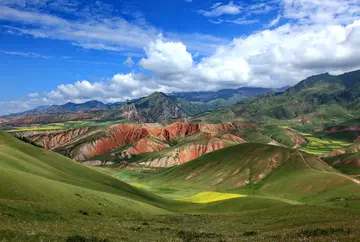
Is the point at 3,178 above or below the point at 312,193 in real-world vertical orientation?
above

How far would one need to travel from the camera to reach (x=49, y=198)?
45.5 meters

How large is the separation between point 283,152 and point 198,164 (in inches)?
2009

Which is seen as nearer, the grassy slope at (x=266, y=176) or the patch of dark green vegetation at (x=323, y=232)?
the patch of dark green vegetation at (x=323, y=232)

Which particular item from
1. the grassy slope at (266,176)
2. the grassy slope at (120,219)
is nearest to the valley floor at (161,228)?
the grassy slope at (120,219)

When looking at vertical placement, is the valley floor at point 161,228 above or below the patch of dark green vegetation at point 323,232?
below

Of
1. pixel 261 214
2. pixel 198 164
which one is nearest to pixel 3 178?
pixel 261 214

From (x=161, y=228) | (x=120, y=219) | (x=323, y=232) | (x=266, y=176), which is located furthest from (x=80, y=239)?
(x=266, y=176)

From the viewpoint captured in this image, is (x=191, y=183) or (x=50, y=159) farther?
(x=191, y=183)

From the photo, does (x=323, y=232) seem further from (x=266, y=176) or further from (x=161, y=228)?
(x=266, y=176)

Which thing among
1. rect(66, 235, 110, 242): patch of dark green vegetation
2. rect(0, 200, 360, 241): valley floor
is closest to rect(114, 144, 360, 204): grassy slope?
rect(0, 200, 360, 241): valley floor

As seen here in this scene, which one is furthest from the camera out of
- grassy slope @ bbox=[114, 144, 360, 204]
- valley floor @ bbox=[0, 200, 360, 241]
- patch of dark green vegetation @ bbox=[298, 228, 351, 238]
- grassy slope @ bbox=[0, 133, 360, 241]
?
grassy slope @ bbox=[114, 144, 360, 204]

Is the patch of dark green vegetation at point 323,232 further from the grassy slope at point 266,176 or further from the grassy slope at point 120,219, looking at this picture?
the grassy slope at point 266,176

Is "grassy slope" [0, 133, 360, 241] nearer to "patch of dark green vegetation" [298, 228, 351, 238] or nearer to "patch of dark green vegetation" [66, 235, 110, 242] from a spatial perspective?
"patch of dark green vegetation" [298, 228, 351, 238]

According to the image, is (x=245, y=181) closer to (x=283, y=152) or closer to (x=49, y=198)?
(x=283, y=152)
